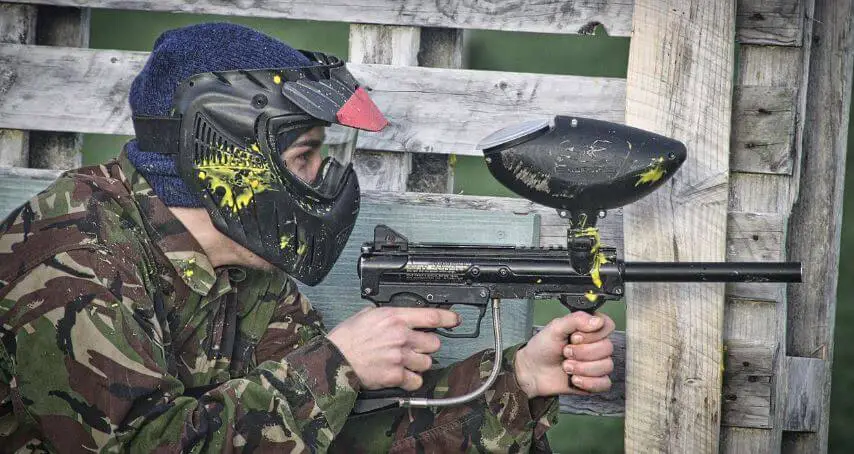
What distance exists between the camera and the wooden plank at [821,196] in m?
3.47

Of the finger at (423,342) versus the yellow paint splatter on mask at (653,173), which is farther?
the finger at (423,342)

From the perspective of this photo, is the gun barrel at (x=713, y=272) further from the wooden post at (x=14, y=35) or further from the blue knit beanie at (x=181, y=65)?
the wooden post at (x=14, y=35)

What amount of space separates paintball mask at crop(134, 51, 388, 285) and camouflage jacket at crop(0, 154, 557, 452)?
0.15 meters

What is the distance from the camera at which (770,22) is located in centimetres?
317

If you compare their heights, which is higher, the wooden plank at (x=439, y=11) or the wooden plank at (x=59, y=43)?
the wooden plank at (x=439, y=11)

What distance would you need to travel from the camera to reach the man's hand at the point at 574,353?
2826mm

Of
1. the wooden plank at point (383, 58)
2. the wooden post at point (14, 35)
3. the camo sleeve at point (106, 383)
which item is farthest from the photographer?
the wooden post at point (14, 35)

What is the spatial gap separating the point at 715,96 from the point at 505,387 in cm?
105

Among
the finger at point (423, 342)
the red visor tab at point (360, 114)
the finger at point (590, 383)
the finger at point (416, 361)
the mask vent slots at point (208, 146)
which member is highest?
the red visor tab at point (360, 114)

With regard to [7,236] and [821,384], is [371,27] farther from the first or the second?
[821,384]

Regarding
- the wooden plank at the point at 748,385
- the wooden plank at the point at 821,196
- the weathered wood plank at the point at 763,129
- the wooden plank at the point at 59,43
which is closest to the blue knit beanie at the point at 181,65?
the wooden plank at the point at 59,43

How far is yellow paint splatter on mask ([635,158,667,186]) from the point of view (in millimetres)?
2715

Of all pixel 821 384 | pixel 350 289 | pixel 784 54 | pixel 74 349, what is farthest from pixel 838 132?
pixel 74 349

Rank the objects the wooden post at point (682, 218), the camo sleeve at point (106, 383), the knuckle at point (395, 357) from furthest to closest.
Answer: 1. the wooden post at point (682, 218)
2. the knuckle at point (395, 357)
3. the camo sleeve at point (106, 383)
